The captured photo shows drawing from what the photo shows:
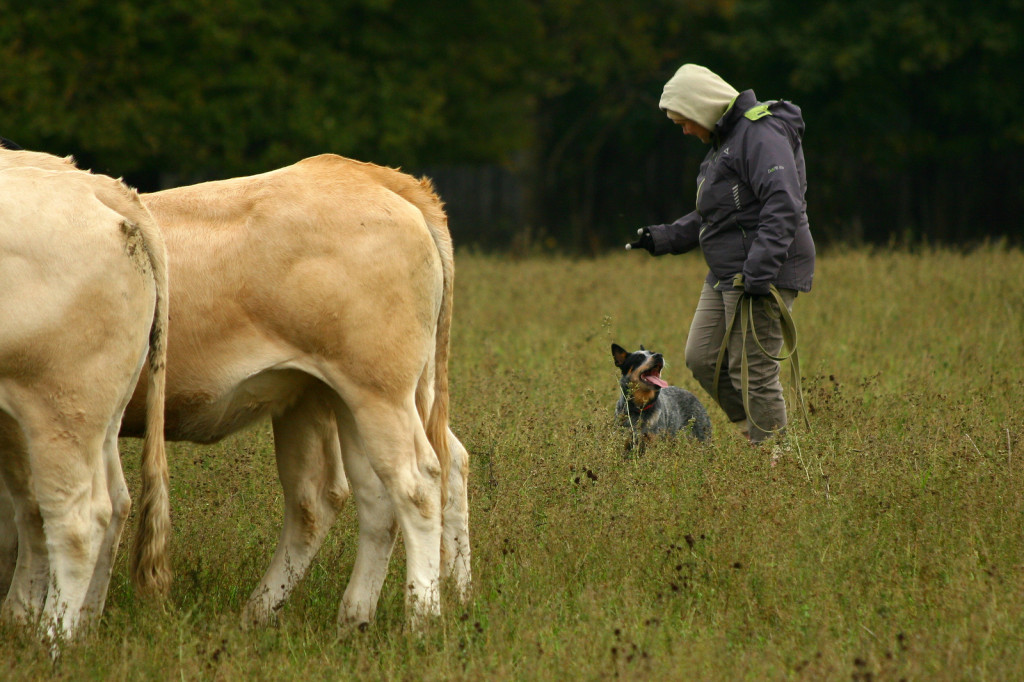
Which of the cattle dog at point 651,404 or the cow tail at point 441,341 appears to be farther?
the cattle dog at point 651,404

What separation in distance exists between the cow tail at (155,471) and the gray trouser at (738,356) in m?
3.01

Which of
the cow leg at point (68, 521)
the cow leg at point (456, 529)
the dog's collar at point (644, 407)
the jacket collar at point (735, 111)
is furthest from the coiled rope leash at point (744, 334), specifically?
the cow leg at point (68, 521)

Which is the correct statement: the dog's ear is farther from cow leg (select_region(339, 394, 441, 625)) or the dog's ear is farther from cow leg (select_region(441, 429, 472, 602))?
cow leg (select_region(339, 394, 441, 625))

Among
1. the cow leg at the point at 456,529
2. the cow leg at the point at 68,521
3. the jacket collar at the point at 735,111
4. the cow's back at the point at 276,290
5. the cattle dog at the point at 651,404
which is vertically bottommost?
the cattle dog at the point at 651,404

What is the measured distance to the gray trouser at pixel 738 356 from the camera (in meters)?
6.12

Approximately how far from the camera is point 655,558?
4875mm

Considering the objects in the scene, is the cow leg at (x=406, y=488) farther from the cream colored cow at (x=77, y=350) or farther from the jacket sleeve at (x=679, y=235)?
the jacket sleeve at (x=679, y=235)

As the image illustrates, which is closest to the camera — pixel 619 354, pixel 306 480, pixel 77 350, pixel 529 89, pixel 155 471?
pixel 77 350

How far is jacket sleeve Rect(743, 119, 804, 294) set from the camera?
227 inches

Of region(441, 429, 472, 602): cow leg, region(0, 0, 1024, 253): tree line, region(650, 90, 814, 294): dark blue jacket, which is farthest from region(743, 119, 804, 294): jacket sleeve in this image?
region(0, 0, 1024, 253): tree line

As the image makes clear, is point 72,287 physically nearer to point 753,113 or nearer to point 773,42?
point 753,113

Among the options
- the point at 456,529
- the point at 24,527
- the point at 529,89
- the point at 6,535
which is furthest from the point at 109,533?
the point at 529,89

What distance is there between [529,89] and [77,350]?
22150 mm

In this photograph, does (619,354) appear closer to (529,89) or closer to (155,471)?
(155,471)
